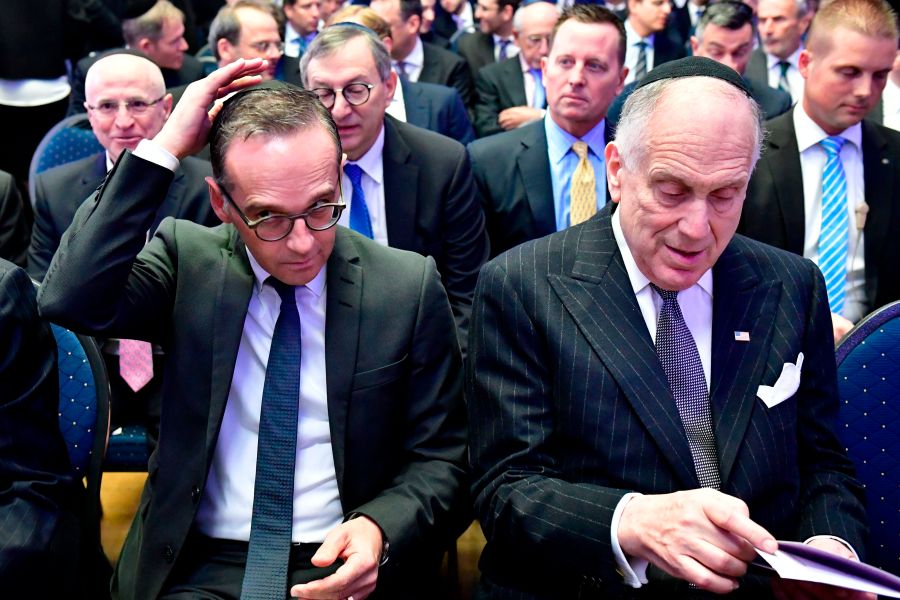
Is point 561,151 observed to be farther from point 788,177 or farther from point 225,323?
point 225,323

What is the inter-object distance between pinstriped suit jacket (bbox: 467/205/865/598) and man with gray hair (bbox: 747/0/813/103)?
4928 millimetres

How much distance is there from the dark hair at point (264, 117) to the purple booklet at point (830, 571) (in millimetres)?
1123

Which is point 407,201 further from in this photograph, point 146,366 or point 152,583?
point 152,583

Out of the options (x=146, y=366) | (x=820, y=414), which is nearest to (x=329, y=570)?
(x=820, y=414)

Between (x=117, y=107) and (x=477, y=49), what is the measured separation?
4.65m

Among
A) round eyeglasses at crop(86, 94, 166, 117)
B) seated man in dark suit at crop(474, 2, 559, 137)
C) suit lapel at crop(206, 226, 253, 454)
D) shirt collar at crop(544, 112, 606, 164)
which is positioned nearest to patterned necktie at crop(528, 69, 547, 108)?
seated man in dark suit at crop(474, 2, 559, 137)

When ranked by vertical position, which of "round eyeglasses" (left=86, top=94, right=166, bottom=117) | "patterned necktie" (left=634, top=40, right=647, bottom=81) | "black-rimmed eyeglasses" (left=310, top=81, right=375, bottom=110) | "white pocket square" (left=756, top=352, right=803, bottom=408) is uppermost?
"black-rimmed eyeglasses" (left=310, top=81, right=375, bottom=110)

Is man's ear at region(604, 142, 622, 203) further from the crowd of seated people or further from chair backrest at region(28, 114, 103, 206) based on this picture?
chair backrest at region(28, 114, 103, 206)

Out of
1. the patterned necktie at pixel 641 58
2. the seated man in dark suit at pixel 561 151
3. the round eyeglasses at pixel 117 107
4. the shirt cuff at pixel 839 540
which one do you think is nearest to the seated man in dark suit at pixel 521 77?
the patterned necktie at pixel 641 58

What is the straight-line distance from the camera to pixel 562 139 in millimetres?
3938

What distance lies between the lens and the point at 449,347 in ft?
7.15

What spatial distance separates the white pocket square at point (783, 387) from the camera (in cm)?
194

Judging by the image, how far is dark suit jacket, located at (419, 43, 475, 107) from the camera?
673cm

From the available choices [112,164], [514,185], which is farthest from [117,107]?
[514,185]
